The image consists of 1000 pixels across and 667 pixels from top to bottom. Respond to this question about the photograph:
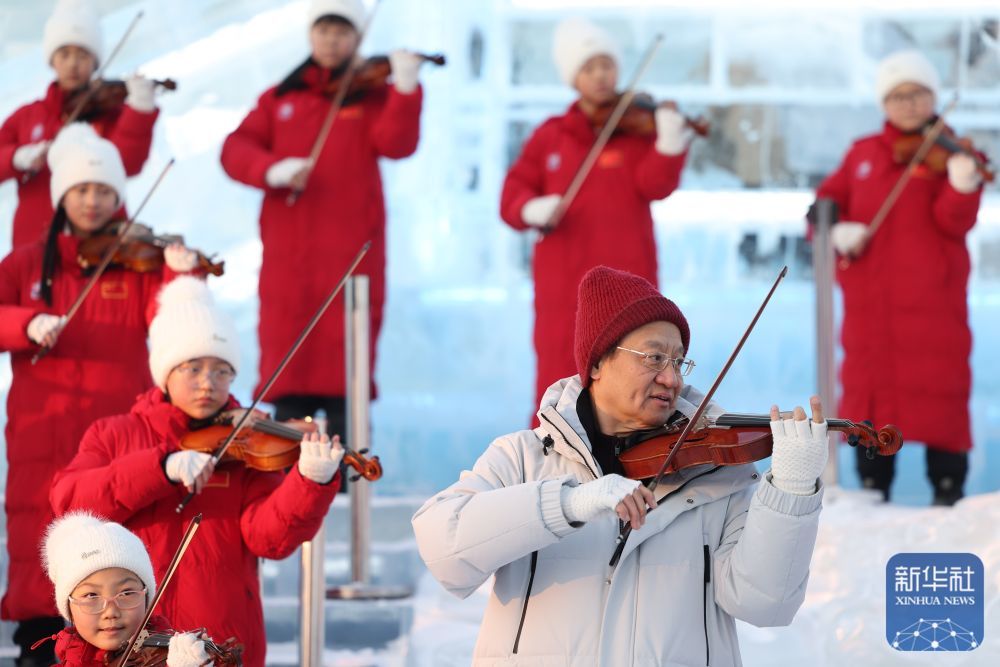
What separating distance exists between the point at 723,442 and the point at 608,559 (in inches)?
9.1

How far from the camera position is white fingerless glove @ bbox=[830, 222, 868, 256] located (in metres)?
5.39

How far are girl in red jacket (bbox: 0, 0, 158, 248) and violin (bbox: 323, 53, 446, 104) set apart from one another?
0.56 meters

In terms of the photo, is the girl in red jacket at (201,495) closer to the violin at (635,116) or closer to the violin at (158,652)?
the violin at (158,652)

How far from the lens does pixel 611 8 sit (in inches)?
324

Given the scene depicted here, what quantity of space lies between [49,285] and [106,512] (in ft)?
4.00

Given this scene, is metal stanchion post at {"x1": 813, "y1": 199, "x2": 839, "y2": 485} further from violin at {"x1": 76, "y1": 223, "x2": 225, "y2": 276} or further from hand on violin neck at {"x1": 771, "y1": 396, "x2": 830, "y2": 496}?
hand on violin neck at {"x1": 771, "y1": 396, "x2": 830, "y2": 496}

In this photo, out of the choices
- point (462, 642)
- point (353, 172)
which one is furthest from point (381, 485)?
point (462, 642)

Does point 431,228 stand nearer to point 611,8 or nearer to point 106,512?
point 611,8

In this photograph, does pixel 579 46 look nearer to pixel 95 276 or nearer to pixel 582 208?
pixel 582 208

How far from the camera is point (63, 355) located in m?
4.25

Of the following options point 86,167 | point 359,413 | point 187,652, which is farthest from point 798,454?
point 86,167

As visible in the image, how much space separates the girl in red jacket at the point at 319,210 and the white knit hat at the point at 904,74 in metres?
1.51

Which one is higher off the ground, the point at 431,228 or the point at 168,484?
the point at 431,228

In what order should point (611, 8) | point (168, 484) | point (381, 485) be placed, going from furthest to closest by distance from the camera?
1. point (611, 8)
2. point (381, 485)
3. point (168, 484)
